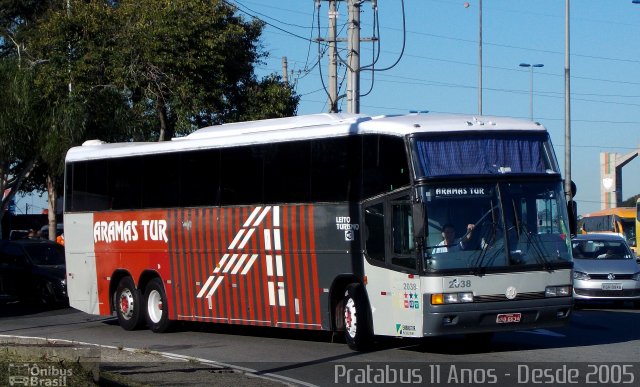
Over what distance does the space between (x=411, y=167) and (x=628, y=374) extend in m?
3.94

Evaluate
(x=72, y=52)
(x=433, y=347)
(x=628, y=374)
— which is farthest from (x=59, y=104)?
(x=628, y=374)

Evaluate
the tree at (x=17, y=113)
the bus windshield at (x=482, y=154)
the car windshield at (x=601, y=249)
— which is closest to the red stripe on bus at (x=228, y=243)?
the bus windshield at (x=482, y=154)

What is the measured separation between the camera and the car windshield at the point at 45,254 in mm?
27219

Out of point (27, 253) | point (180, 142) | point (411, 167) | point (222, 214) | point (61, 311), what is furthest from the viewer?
point (27, 253)

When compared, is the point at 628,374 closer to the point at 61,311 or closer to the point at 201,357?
the point at 201,357

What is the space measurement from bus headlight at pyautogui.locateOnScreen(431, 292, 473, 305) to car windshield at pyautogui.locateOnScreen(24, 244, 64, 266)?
617 inches

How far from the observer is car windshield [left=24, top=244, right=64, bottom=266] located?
27219 mm

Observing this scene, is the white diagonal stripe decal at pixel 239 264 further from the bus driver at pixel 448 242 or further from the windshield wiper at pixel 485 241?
the windshield wiper at pixel 485 241

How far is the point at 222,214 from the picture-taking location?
719 inches

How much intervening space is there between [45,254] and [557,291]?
16566 mm

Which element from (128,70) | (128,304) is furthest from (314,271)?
(128,70)

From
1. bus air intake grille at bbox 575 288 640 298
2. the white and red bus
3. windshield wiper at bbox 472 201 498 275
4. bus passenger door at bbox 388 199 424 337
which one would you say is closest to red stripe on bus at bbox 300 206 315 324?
the white and red bus

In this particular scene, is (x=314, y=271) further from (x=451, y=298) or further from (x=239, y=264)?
(x=451, y=298)

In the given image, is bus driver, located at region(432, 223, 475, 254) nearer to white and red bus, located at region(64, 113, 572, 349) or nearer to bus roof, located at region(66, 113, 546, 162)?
white and red bus, located at region(64, 113, 572, 349)
